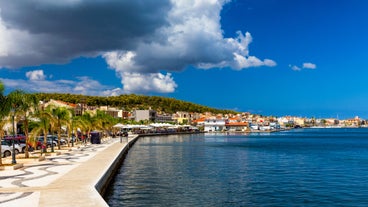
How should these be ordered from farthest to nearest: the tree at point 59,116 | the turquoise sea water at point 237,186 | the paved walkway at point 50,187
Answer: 1. the tree at point 59,116
2. the turquoise sea water at point 237,186
3. the paved walkway at point 50,187

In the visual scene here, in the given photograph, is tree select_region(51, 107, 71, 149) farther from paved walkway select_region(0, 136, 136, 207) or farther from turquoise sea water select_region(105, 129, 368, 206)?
paved walkway select_region(0, 136, 136, 207)

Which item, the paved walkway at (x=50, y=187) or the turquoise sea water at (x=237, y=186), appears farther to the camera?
the turquoise sea water at (x=237, y=186)

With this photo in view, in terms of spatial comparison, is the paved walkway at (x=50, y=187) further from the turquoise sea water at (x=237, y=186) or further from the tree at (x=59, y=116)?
the tree at (x=59, y=116)

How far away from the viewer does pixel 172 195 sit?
2312 centimetres

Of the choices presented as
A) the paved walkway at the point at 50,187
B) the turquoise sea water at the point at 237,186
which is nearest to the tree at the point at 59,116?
the turquoise sea water at the point at 237,186

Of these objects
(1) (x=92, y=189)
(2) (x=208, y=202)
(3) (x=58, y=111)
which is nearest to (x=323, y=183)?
(2) (x=208, y=202)

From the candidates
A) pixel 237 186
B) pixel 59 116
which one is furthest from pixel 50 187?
pixel 59 116

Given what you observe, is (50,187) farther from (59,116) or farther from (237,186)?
(59,116)

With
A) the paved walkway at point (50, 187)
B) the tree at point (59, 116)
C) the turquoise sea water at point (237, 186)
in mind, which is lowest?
the turquoise sea water at point (237, 186)

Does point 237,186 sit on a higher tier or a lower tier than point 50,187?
lower

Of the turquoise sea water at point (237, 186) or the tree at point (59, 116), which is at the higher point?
the tree at point (59, 116)

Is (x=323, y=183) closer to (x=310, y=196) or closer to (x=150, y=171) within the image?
(x=310, y=196)

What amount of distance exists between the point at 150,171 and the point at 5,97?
12.7 meters

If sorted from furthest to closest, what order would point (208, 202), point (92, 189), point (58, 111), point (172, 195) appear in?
point (58, 111)
point (172, 195)
point (208, 202)
point (92, 189)
